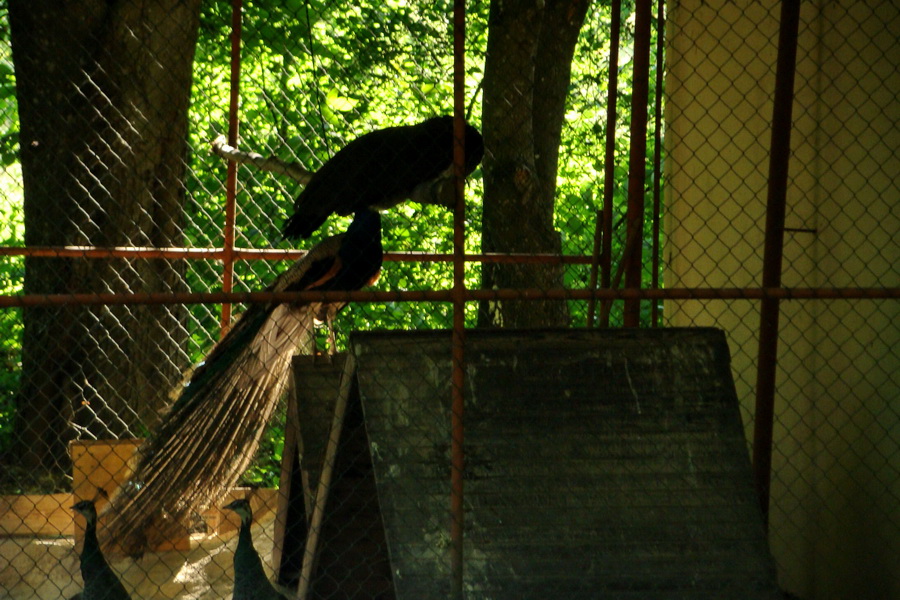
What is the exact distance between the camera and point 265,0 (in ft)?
A: 23.5

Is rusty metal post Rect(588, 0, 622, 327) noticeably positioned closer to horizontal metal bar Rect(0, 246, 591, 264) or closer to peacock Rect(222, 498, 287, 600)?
horizontal metal bar Rect(0, 246, 591, 264)

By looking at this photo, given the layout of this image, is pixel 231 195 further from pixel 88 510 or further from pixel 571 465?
pixel 571 465

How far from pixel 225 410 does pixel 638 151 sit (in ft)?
6.08

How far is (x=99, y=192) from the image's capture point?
551 cm

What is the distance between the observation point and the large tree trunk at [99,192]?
17.9 ft

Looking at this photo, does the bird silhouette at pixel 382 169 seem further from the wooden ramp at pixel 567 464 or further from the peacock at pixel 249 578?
the peacock at pixel 249 578

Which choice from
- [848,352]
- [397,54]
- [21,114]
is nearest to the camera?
[848,352]

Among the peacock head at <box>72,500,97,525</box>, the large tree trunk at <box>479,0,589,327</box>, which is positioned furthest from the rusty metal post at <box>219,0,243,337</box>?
the large tree trunk at <box>479,0,589,327</box>

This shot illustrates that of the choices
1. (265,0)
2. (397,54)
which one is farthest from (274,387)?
(397,54)

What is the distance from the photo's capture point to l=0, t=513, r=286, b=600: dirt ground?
4.17 m

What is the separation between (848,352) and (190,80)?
12.4 feet

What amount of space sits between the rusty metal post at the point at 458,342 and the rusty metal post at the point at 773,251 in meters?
1.22

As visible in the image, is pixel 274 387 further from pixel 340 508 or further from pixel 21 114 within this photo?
pixel 21 114

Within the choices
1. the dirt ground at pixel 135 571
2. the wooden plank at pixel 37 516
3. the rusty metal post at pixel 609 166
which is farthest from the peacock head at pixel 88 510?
the rusty metal post at pixel 609 166
